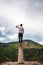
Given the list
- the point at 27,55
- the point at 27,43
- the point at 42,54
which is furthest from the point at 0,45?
the point at 42,54

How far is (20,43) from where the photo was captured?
37406 mm

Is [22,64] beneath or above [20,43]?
beneath

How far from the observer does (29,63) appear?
39531mm

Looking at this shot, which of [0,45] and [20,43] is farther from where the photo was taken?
→ [0,45]

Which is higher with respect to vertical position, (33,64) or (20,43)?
(20,43)

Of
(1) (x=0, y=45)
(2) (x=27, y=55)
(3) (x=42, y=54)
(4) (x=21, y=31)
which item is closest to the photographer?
(4) (x=21, y=31)

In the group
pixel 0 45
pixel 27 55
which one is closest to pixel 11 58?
pixel 27 55

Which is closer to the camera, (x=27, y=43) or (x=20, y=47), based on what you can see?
(x=20, y=47)

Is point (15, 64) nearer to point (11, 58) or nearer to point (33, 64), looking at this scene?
point (33, 64)

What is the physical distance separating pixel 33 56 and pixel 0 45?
27983mm

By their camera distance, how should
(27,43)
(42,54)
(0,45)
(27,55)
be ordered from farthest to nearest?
1. (27,43)
2. (0,45)
3. (27,55)
4. (42,54)

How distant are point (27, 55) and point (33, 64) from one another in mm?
27739

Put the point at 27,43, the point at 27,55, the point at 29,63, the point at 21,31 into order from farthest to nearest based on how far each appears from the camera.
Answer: the point at 27,43 → the point at 27,55 → the point at 29,63 → the point at 21,31

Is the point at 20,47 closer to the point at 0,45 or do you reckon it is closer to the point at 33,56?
the point at 33,56
